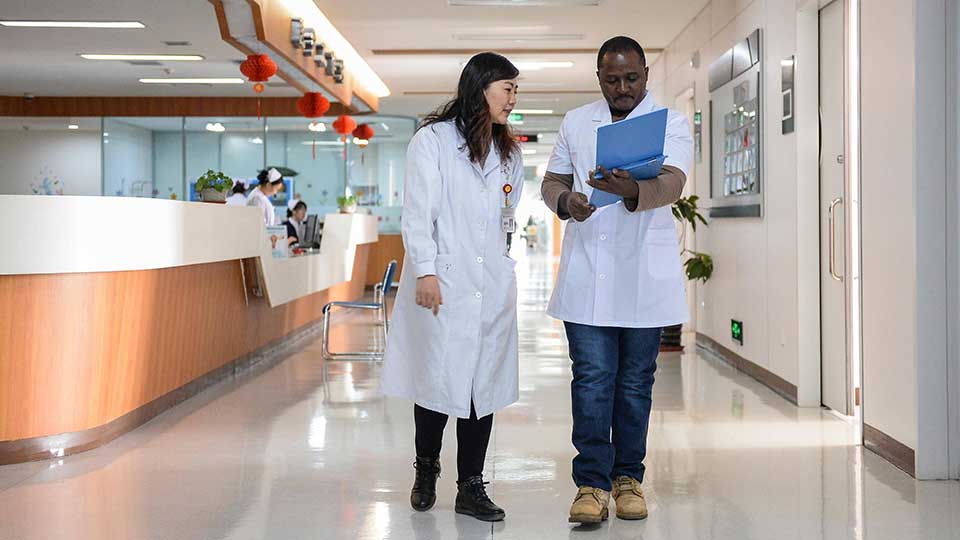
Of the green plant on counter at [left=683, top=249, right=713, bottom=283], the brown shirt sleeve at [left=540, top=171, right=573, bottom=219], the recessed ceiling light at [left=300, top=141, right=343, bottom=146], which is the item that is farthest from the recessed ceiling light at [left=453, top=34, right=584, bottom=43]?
the recessed ceiling light at [left=300, top=141, right=343, bottom=146]

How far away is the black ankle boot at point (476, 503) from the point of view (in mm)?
Answer: 3824

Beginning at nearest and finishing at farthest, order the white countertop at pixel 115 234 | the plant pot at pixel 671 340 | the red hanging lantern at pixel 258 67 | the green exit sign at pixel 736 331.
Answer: the white countertop at pixel 115 234
the green exit sign at pixel 736 331
the red hanging lantern at pixel 258 67
the plant pot at pixel 671 340

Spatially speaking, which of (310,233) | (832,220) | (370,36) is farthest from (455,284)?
(310,233)

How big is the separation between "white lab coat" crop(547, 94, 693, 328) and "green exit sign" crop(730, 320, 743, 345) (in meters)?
4.47

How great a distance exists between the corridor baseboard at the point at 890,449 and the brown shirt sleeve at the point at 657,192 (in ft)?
5.66

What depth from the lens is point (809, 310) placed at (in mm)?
6555

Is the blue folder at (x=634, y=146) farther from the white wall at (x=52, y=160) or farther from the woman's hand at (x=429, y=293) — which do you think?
the white wall at (x=52, y=160)

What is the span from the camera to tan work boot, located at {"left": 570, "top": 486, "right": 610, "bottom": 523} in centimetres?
368

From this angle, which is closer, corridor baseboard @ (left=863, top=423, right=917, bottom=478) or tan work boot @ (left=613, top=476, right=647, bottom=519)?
tan work boot @ (left=613, top=476, right=647, bottom=519)

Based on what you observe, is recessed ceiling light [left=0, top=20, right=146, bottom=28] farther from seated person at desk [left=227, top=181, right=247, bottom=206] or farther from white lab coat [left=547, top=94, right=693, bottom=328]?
white lab coat [left=547, top=94, right=693, bottom=328]

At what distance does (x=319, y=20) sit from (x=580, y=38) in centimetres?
246

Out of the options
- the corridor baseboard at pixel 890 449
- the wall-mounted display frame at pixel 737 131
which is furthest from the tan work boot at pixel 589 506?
the wall-mounted display frame at pixel 737 131

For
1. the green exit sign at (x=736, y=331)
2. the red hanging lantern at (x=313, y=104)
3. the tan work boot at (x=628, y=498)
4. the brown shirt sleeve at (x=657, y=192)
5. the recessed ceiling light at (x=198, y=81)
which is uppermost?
the recessed ceiling light at (x=198, y=81)

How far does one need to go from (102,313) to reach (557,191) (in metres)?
2.52
